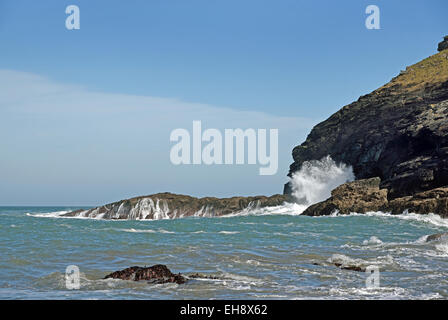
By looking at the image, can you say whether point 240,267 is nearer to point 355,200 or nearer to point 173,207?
point 355,200

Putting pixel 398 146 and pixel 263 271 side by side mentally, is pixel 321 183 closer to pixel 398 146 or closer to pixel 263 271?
pixel 398 146

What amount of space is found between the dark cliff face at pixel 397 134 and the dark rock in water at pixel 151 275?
129 ft

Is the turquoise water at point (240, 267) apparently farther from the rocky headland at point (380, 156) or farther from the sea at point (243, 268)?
the rocky headland at point (380, 156)

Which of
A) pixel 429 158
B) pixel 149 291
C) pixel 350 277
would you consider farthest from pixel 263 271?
pixel 429 158

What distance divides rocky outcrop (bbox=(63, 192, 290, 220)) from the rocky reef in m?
10.7

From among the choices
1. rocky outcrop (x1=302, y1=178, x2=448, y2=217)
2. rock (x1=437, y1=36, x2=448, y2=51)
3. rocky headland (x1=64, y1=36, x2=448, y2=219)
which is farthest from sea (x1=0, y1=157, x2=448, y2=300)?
rock (x1=437, y1=36, x2=448, y2=51)

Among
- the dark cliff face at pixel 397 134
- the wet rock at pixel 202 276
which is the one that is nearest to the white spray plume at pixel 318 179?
the dark cliff face at pixel 397 134

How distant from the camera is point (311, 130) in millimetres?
78500

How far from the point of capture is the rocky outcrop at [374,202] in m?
39.2

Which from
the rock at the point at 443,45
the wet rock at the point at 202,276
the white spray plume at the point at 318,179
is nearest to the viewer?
the wet rock at the point at 202,276

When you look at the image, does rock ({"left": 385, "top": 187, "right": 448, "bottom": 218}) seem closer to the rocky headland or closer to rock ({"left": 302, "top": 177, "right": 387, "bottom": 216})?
the rocky headland

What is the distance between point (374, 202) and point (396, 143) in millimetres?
12639

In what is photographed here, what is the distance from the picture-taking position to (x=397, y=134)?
188ft
